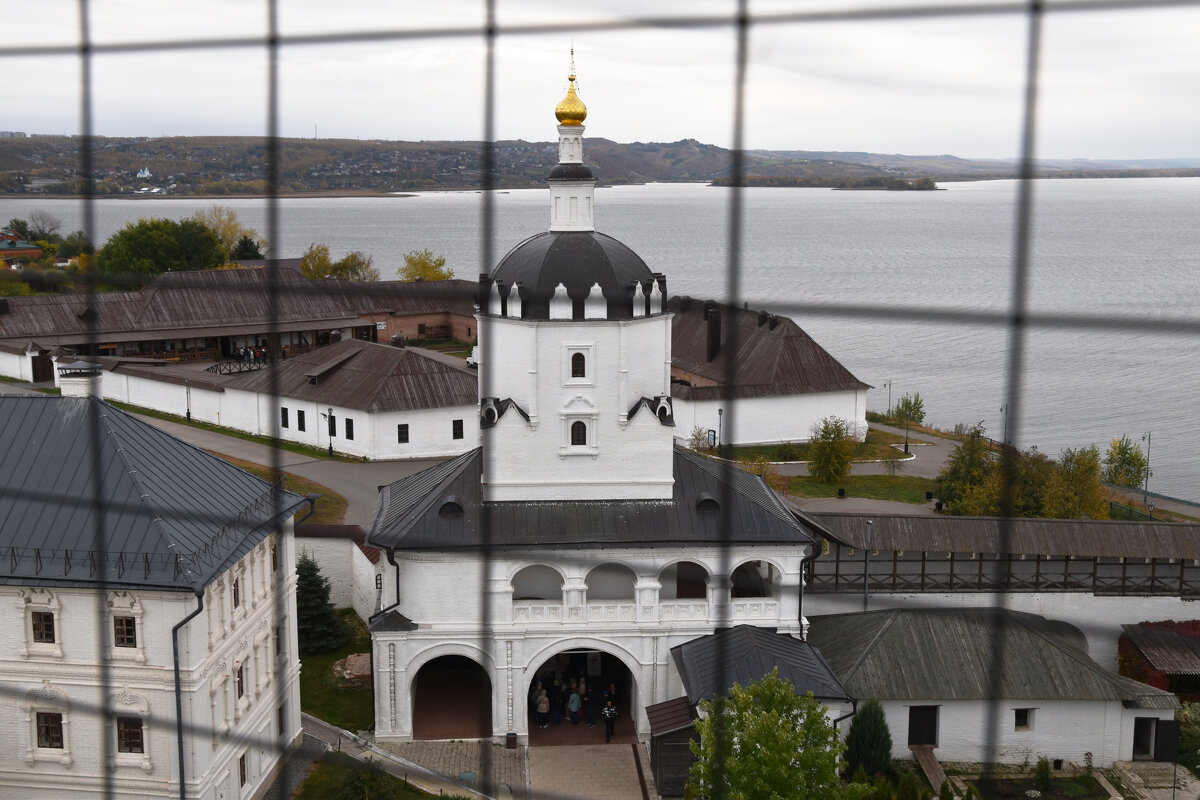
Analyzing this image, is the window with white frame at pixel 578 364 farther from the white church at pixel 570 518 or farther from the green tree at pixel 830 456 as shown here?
the green tree at pixel 830 456

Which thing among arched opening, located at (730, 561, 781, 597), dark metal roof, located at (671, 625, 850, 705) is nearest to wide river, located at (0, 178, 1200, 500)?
arched opening, located at (730, 561, 781, 597)

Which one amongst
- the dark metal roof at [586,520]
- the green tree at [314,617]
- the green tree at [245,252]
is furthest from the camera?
the green tree at [245,252]

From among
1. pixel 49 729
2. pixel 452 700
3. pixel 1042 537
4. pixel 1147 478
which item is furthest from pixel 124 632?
pixel 1147 478

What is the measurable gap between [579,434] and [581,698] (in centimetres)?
293

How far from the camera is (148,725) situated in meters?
10.5

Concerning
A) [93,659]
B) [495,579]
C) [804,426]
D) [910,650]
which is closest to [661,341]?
[495,579]

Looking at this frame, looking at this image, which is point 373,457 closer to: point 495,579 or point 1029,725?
point 495,579

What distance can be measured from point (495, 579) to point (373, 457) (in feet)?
35.3

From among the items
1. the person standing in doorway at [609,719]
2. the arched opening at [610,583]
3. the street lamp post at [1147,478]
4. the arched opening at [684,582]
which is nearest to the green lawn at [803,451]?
the street lamp post at [1147,478]

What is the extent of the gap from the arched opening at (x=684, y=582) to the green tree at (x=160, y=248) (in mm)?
30543

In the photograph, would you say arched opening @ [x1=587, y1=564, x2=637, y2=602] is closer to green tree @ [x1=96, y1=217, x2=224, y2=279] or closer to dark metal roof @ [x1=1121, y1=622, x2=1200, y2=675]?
dark metal roof @ [x1=1121, y1=622, x2=1200, y2=675]

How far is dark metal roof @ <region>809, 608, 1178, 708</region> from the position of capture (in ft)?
44.2

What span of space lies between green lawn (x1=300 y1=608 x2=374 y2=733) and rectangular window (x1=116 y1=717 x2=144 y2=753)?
315cm

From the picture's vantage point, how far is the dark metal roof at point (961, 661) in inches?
531
